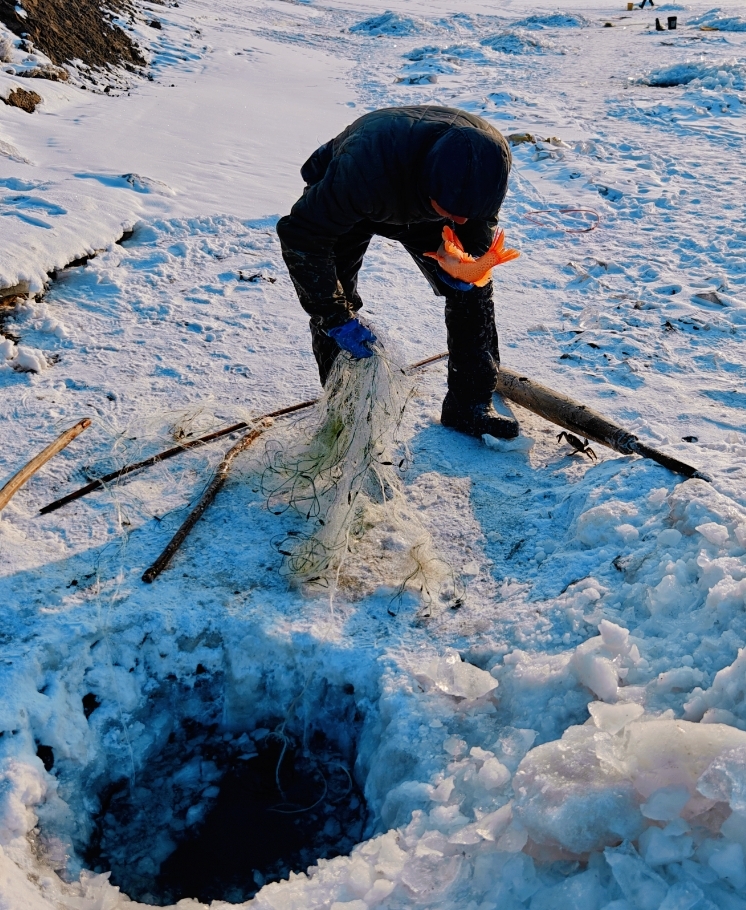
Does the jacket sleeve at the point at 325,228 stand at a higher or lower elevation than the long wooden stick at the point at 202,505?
higher

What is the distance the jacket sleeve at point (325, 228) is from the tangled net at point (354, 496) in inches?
11.0

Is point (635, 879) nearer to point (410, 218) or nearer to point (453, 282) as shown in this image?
point (453, 282)

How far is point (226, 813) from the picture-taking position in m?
2.55

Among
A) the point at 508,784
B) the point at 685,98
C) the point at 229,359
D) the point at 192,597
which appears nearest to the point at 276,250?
the point at 229,359

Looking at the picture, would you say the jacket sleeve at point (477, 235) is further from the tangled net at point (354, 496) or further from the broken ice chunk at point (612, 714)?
the broken ice chunk at point (612, 714)

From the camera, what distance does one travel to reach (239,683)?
272cm

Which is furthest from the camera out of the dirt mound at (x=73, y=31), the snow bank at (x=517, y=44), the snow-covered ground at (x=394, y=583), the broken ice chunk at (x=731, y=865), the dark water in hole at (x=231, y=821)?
the snow bank at (x=517, y=44)

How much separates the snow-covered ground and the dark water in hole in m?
0.02

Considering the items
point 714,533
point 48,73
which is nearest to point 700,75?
point 48,73

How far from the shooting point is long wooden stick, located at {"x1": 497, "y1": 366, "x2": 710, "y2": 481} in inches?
125

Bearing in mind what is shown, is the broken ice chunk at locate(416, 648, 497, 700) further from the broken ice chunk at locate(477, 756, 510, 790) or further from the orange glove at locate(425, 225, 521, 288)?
the orange glove at locate(425, 225, 521, 288)

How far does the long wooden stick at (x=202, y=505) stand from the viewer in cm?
291

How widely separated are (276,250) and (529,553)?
11.4 feet

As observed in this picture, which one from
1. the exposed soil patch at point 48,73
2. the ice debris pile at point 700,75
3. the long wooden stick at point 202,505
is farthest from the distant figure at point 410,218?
the ice debris pile at point 700,75
